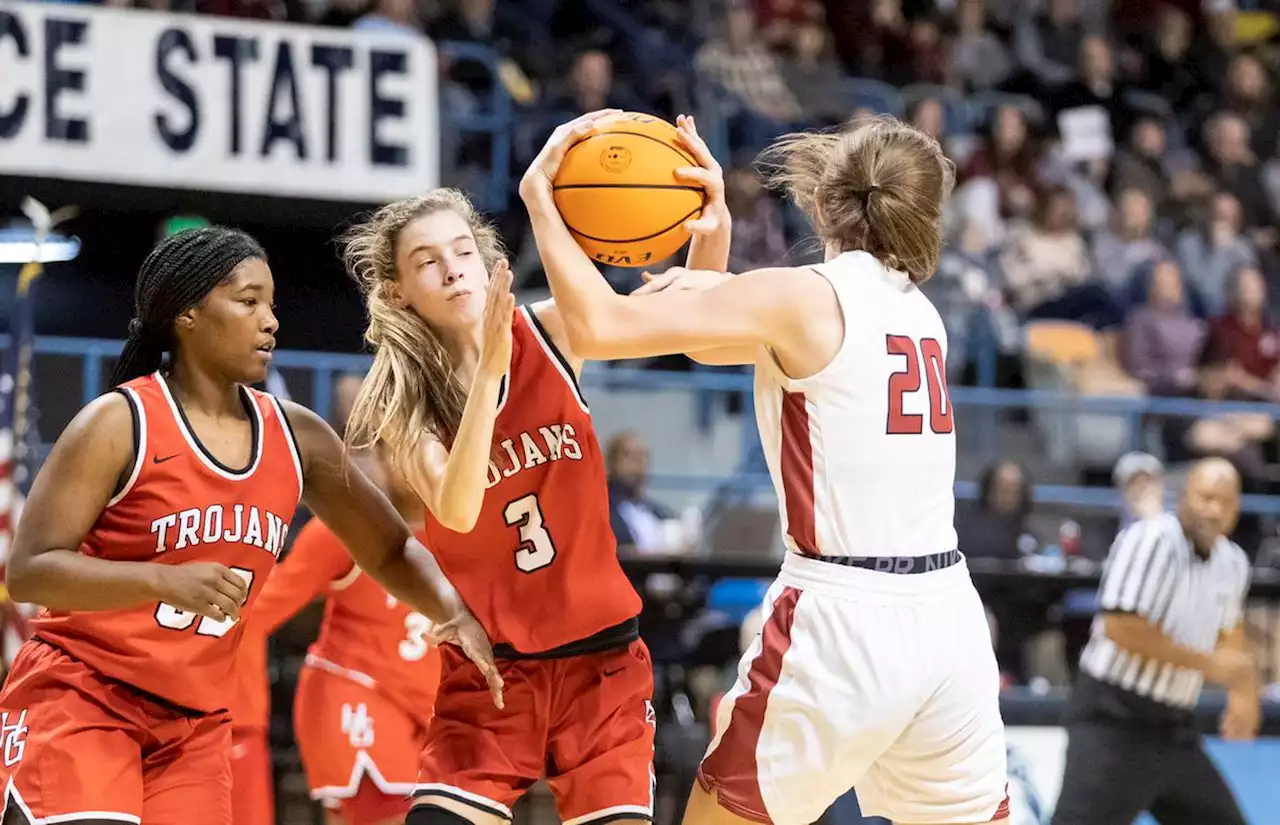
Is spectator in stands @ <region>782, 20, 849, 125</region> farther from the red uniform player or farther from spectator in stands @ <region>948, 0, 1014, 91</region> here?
the red uniform player

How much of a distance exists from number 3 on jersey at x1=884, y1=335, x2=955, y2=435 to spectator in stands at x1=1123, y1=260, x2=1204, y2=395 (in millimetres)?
8988

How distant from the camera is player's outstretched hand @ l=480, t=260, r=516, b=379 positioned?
11.2 feet

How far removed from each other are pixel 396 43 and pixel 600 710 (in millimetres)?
6034

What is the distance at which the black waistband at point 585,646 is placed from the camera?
3.71 metres

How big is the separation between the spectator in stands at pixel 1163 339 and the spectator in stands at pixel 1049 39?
8.64ft

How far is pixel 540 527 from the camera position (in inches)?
148

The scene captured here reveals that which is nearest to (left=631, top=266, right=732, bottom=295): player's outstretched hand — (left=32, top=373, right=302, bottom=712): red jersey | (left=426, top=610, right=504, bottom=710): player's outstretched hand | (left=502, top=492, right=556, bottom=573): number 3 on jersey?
(left=502, top=492, right=556, bottom=573): number 3 on jersey

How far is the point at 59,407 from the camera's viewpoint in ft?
30.2

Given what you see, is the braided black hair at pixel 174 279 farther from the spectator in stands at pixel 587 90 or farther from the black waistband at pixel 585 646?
the spectator in stands at pixel 587 90

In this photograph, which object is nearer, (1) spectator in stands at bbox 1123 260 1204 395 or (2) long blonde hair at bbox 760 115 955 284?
(2) long blonde hair at bbox 760 115 955 284

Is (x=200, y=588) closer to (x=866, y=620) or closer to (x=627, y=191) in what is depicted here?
(x=627, y=191)

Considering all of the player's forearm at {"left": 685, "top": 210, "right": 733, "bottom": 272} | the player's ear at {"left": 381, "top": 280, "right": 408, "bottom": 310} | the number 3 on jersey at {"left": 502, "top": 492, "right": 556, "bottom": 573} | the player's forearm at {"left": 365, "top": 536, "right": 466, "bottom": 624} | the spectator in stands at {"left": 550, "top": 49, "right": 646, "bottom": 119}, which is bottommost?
the player's forearm at {"left": 365, "top": 536, "right": 466, "bottom": 624}

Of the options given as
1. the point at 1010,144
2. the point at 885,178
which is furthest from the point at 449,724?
the point at 1010,144

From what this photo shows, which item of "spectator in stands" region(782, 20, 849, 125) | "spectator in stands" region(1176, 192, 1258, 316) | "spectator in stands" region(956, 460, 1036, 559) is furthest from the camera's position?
"spectator in stands" region(1176, 192, 1258, 316)
